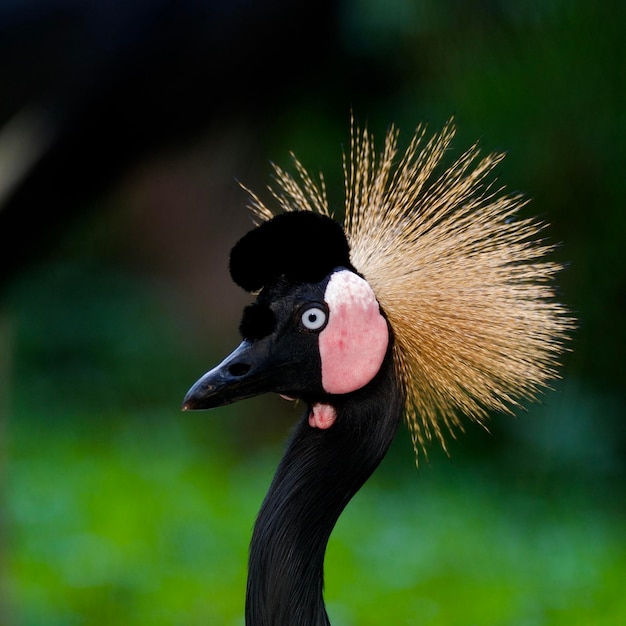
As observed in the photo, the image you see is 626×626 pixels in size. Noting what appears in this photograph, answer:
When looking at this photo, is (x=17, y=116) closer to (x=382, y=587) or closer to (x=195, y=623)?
(x=195, y=623)

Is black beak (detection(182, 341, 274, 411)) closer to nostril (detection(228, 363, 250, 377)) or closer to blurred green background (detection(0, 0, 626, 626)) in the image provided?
nostril (detection(228, 363, 250, 377))

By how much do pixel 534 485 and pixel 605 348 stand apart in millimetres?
428

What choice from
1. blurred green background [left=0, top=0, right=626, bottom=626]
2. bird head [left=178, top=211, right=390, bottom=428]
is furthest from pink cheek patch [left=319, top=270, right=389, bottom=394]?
blurred green background [left=0, top=0, right=626, bottom=626]

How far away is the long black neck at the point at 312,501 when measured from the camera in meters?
1.20

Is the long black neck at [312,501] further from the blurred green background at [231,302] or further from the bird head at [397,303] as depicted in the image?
the blurred green background at [231,302]

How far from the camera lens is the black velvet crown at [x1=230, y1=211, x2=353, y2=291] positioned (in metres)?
1.13

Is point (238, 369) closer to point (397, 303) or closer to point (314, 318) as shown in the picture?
point (314, 318)

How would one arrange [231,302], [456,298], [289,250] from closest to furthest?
[289,250]
[456,298]
[231,302]

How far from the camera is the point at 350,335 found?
117 cm

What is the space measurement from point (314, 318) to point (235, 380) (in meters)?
0.11

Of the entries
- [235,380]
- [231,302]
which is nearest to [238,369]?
[235,380]

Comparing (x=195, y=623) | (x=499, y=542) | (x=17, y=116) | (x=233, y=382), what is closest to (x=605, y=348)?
(x=499, y=542)

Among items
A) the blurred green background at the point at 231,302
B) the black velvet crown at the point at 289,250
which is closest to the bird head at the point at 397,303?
the black velvet crown at the point at 289,250

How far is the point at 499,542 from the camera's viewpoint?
266cm
